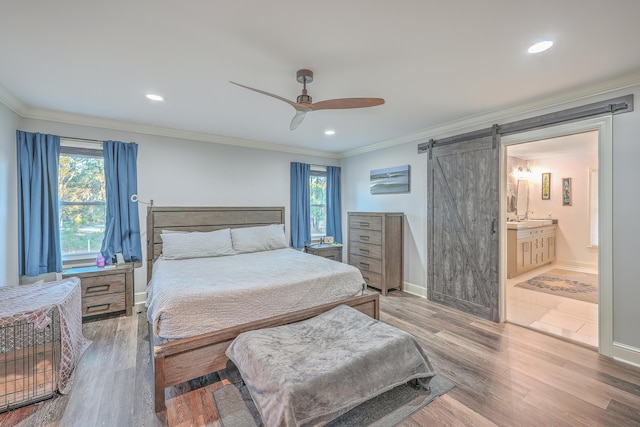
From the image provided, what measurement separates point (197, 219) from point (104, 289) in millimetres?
1388

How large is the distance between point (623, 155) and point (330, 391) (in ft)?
10.4

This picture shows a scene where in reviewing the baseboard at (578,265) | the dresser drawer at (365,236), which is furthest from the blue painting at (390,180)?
the baseboard at (578,265)

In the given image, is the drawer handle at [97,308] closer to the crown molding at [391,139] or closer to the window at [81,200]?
the window at [81,200]

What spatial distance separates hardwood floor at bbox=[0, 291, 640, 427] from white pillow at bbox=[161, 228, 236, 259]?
3.20 feet

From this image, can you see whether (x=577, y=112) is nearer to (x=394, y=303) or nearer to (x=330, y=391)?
(x=394, y=303)

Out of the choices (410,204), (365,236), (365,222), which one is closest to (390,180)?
(410,204)

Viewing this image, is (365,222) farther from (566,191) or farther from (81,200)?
(566,191)

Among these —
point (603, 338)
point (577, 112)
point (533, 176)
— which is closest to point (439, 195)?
point (577, 112)

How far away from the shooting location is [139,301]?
382cm

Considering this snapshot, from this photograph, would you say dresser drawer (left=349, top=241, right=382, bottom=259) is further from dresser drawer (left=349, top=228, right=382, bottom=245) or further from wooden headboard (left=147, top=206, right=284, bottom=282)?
wooden headboard (left=147, top=206, right=284, bottom=282)

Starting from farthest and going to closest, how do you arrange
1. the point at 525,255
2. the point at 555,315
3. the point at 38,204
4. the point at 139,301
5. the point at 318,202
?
the point at 318,202 < the point at 525,255 < the point at 139,301 < the point at 555,315 < the point at 38,204

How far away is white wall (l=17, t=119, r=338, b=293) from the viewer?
3758mm

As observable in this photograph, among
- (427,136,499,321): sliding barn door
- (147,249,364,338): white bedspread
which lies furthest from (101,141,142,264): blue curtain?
(427,136,499,321): sliding barn door

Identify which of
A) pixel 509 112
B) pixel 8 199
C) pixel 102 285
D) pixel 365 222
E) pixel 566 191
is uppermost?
pixel 509 112
